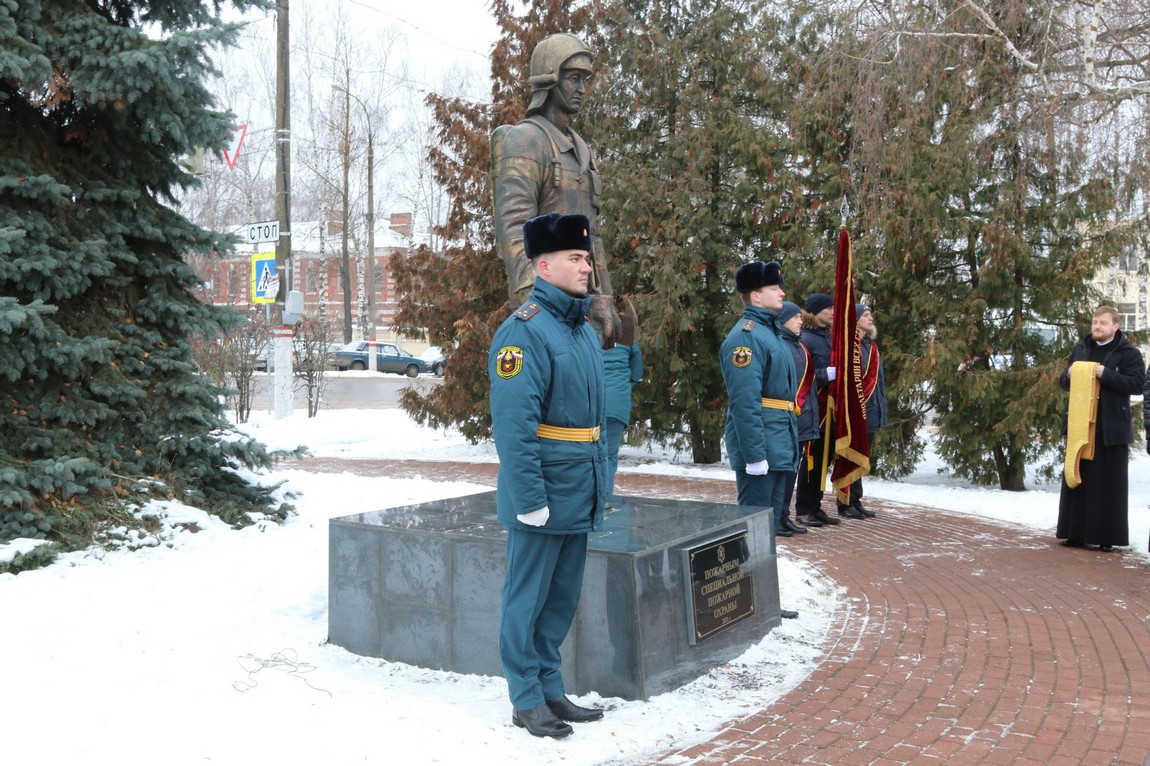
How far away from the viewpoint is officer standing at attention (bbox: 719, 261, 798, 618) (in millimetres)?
7145

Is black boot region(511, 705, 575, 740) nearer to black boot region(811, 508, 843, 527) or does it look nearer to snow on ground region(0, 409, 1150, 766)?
snow on ground region(0, 409, 1150, 766)

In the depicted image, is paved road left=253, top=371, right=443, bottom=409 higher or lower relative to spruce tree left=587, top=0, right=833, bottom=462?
lower

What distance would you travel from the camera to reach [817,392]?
390 inches

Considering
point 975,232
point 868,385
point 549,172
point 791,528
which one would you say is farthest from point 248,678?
point 975,232

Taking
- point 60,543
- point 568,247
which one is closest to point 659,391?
point 60,543

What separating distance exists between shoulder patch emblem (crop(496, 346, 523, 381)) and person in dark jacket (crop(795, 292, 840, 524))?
6007 mm

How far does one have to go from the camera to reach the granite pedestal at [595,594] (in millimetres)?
4738

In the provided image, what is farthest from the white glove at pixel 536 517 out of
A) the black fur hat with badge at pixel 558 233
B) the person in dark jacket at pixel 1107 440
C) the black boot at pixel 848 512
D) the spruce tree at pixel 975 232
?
the spruce tree at pixel 975 232

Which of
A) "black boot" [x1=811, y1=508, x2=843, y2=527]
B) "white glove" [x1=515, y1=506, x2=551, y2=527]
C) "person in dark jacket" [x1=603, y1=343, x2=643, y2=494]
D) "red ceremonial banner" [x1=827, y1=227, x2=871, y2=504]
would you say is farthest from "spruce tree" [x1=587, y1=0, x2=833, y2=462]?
"white glove" [x1=515, y1=506, x2=551, y2=527]

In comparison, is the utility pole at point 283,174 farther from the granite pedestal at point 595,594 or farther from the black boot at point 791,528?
the granite pedestal at point 595,594

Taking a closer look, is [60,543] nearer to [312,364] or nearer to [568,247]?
[568,247]

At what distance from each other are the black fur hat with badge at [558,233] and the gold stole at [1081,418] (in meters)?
5.65

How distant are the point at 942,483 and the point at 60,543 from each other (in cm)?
1028

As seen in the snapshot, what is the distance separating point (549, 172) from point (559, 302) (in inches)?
89.5
